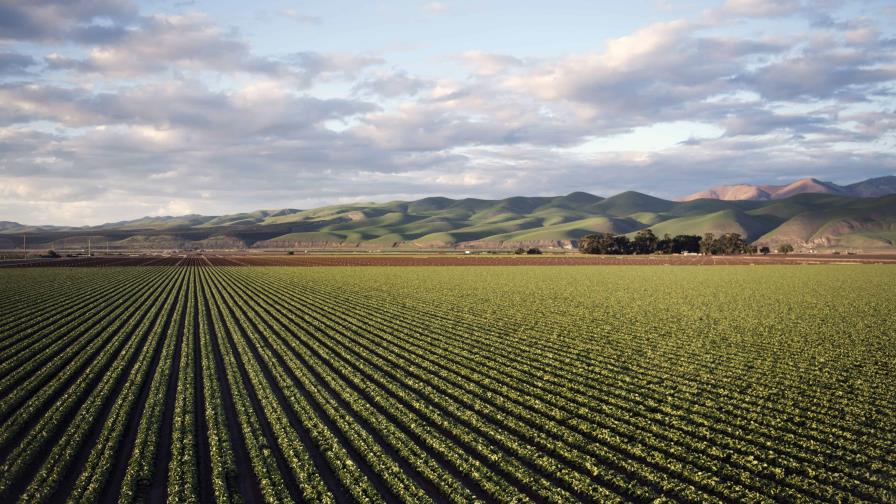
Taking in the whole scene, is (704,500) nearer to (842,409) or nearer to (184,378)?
(842,409)

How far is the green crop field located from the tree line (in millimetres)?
134815

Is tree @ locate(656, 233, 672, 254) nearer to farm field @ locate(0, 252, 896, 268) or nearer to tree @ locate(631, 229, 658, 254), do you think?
tree @ locate(631, 229, 658, 254)

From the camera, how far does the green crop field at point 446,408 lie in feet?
46.7

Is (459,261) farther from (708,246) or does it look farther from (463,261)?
(708,246)

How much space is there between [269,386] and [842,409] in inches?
814

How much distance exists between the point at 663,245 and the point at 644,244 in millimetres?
6696

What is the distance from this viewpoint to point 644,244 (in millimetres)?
181125

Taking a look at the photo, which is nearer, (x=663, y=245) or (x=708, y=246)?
(x=708, y=246)

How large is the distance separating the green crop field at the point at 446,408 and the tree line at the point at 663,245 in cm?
13481

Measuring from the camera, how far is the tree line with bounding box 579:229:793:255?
176750mm

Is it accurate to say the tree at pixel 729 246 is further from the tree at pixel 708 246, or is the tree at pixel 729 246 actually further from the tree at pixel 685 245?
the tree at pixel 685 245

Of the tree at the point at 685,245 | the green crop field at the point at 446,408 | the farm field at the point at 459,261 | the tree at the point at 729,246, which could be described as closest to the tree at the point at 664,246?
the tree at the point at 685,245

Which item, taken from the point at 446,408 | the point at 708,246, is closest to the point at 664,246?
the point at 708,246

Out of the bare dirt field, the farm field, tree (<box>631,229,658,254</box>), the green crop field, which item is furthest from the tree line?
the green crop field
